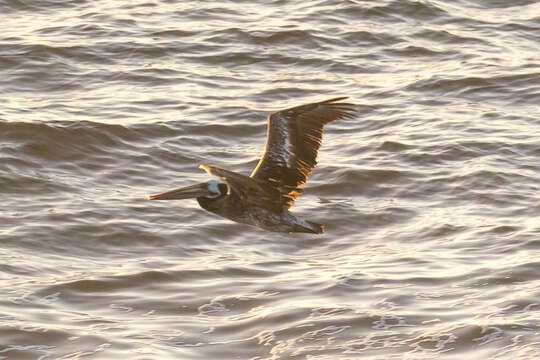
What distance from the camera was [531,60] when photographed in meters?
18.6

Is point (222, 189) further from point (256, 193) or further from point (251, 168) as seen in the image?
point (251, 168)

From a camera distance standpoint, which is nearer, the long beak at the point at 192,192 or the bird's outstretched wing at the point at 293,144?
the long beak at the point at 192,192

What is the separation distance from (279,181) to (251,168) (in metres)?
6.16

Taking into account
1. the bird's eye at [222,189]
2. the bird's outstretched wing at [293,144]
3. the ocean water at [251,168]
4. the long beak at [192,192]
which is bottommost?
the ocean water at [251,168]

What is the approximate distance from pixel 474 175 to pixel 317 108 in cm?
647

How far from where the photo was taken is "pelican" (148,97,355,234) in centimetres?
823

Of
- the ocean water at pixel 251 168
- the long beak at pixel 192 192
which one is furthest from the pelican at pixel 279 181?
the ocean water at pixel 251 168

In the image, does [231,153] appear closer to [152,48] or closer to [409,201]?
[409,201]

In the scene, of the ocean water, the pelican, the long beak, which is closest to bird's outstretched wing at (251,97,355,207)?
the pelican

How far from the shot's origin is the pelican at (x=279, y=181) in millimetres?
8227

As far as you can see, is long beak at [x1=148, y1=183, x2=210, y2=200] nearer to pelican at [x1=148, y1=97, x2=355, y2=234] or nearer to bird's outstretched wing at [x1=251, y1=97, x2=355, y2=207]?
pelican at [x1=148, y1=97, x2=355, y2=234]

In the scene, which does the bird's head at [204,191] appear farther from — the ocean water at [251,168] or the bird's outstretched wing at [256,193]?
the ocean water at [251,168]

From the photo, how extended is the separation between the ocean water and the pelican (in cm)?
261

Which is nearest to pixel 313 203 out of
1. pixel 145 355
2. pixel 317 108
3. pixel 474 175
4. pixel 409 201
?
pixel 409 201
